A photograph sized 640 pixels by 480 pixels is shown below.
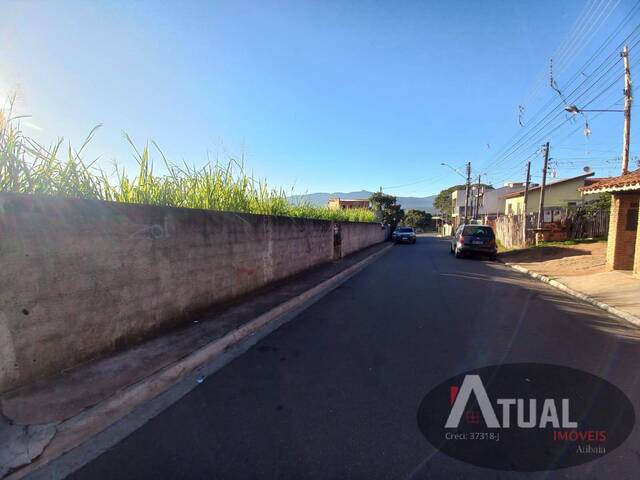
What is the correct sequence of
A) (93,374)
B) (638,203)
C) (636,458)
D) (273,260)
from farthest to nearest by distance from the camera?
(638,203) < (273,260) < (93,374) < (636,458)

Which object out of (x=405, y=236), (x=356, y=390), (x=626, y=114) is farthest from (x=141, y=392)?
(x=405, y=236)

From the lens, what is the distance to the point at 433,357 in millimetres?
4328

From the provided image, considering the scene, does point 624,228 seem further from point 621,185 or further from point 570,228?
point 570,228

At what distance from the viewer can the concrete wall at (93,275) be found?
315 centimetres

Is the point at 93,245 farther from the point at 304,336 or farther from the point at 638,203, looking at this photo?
the point at 638,203

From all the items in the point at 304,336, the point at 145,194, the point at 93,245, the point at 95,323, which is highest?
the point at 145,194

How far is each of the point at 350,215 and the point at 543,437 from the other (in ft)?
62.4

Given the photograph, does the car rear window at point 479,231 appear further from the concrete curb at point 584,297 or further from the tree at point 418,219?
the tree at point 418,219

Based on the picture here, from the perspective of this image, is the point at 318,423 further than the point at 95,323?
No

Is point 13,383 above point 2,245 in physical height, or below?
below

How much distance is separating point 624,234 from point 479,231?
6.78 metres

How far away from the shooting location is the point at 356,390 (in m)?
3.48

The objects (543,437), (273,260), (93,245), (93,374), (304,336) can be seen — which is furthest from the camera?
(273,260)

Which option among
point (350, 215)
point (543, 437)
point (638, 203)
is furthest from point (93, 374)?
point (350, 215)
